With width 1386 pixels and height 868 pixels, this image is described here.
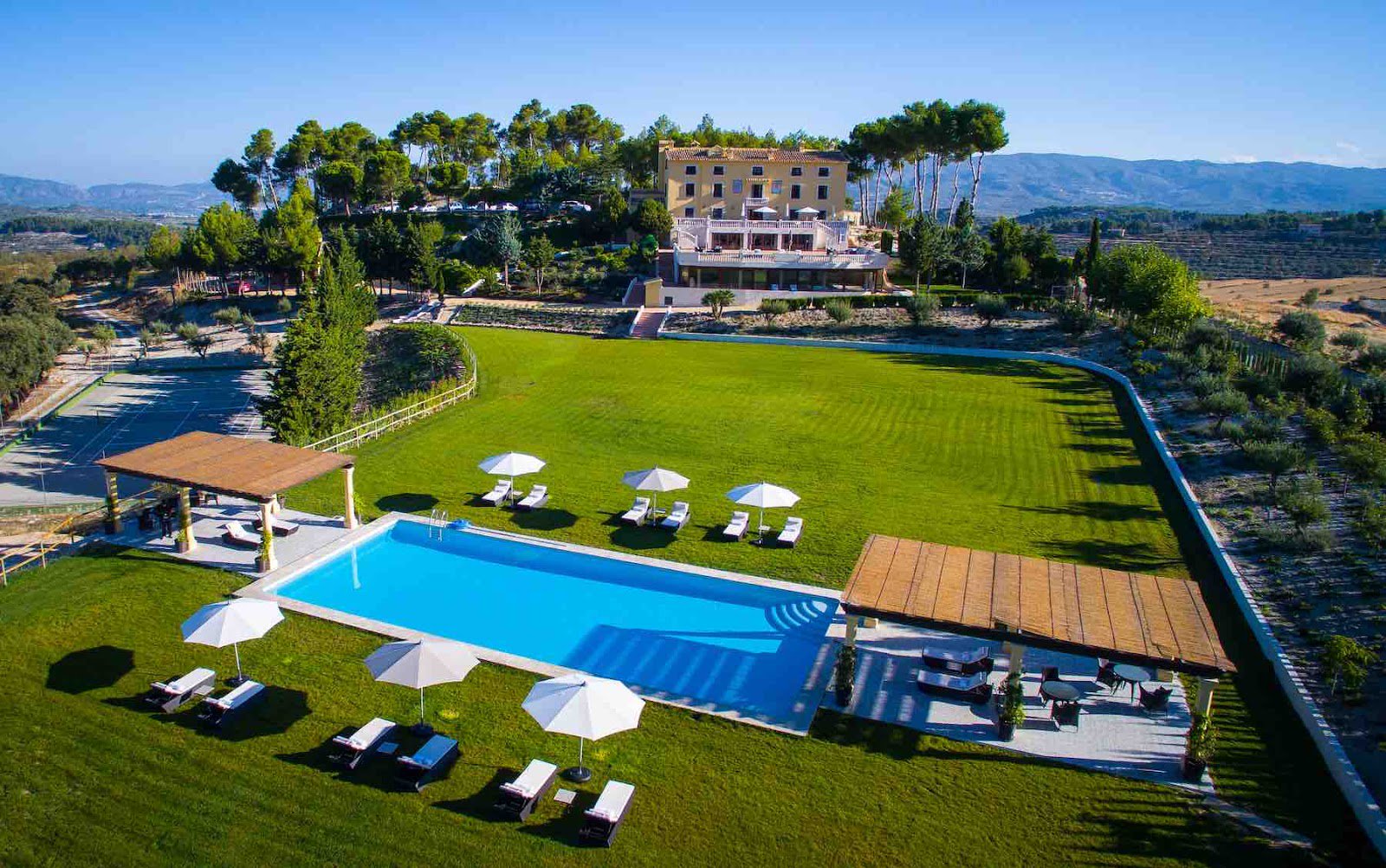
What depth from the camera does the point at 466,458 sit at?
31.3 meters

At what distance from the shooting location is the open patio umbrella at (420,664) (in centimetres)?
1402

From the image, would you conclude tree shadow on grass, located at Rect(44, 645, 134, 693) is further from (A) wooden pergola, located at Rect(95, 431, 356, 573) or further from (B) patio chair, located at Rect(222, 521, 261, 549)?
(B) patio chair, located at Rect(222, 521, 261, 549)

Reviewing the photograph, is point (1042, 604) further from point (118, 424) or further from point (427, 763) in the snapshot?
point (118, 424)

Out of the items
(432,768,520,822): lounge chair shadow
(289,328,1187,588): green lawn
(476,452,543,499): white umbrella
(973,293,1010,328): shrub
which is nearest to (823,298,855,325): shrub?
(289,328,1187,588): green lawn

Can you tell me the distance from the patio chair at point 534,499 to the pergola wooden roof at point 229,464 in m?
5.28

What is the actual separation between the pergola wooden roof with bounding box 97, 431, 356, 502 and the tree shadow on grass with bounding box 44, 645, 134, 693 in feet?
14.5

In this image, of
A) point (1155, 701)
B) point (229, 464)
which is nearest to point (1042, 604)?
point (1155, 701)

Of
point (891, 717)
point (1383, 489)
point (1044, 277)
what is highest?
point (1044, 277)

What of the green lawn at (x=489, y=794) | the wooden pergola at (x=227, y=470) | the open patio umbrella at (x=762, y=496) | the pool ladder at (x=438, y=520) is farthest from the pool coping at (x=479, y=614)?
the open patio umbrella at (x=762, y=496)

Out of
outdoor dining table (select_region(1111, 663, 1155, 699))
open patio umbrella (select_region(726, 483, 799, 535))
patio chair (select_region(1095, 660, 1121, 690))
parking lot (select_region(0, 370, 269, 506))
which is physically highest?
open patio umbrella (select_region(726, 483, 799, 535))

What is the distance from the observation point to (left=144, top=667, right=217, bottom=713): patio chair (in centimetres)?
1520

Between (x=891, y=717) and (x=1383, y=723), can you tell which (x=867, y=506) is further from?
(x=1383, y=723)

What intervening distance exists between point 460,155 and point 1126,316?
9360 centimetres

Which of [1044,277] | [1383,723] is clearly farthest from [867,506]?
[1044,277]
